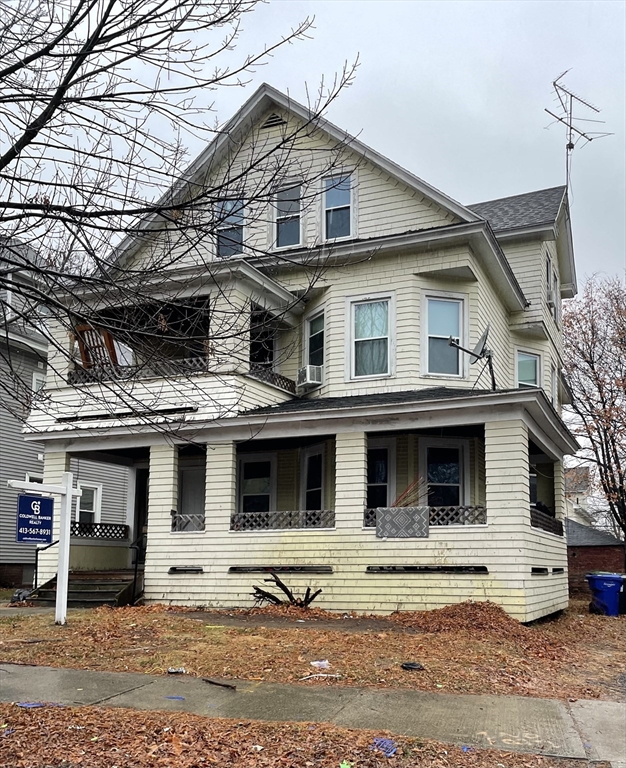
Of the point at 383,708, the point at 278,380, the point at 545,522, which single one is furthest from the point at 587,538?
the point at 383,708

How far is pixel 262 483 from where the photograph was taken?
18625 mm

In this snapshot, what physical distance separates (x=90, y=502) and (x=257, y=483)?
399 inches

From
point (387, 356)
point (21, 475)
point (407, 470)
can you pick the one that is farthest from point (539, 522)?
point (21, 475)

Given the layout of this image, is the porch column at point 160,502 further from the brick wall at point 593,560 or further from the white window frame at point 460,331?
the brick wall at point 593,560

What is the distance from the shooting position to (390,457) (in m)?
16.7

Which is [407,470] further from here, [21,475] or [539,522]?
[21,475]

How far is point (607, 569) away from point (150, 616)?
Result: 58.6ft

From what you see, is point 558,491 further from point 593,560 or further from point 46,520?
point 46,520

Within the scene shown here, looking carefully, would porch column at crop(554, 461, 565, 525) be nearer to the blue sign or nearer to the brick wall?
the brick wall

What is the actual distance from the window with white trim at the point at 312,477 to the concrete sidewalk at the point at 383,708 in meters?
9.45

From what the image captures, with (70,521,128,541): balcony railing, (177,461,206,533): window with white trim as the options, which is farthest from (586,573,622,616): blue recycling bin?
(70,521,128,541): balcony railing

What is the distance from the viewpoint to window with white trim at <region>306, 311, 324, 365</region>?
17.7m

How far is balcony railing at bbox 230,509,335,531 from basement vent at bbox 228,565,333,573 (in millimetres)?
743

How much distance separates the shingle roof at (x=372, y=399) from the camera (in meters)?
14.4
